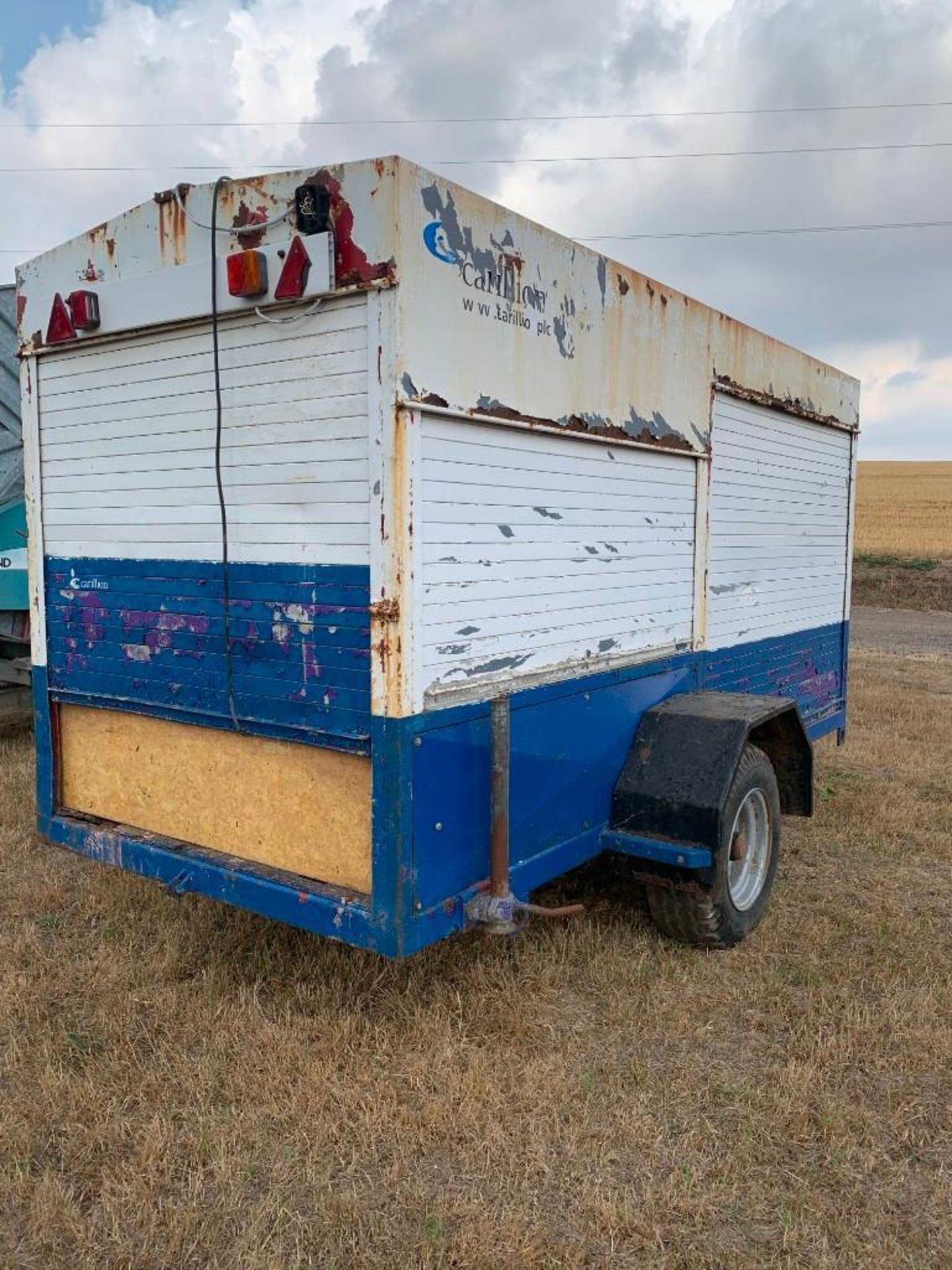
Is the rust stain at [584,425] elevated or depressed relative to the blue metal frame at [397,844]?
elevated

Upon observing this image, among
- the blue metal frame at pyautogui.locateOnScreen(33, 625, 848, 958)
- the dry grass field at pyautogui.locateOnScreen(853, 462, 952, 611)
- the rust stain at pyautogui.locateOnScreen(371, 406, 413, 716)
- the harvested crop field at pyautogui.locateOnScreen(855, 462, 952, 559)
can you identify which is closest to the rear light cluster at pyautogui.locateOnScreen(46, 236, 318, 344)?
the rust stain at pyautogui.locateOnScreen(371, 406, 413, 716)

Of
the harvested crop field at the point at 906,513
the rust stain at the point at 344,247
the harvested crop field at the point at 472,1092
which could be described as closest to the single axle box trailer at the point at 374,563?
the rust stain at the point at 344,247

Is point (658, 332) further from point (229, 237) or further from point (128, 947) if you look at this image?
point (128, 947)

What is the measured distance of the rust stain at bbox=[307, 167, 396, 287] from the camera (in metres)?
2.64

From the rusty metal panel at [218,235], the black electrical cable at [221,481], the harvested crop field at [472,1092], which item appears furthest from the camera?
the black electrical cable at [221,481]

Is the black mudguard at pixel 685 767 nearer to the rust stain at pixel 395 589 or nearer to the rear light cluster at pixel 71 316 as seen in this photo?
the rust stain at pixel 395 589

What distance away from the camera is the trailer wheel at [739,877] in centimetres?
374

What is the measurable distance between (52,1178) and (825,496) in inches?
198

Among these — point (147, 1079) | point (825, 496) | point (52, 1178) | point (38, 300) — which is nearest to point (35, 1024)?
point (147, 1079)

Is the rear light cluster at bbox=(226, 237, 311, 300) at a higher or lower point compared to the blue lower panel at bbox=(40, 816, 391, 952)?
higher

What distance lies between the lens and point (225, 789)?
326 cm

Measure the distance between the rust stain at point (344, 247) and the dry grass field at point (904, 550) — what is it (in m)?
19.0

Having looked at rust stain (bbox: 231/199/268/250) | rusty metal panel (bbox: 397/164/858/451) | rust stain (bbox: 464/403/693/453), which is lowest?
rust stain (bbox: 464/403/693/453)

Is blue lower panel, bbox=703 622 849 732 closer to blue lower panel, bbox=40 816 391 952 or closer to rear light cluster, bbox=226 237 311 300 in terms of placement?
blue lower panel, bbox=40 816 391 952
